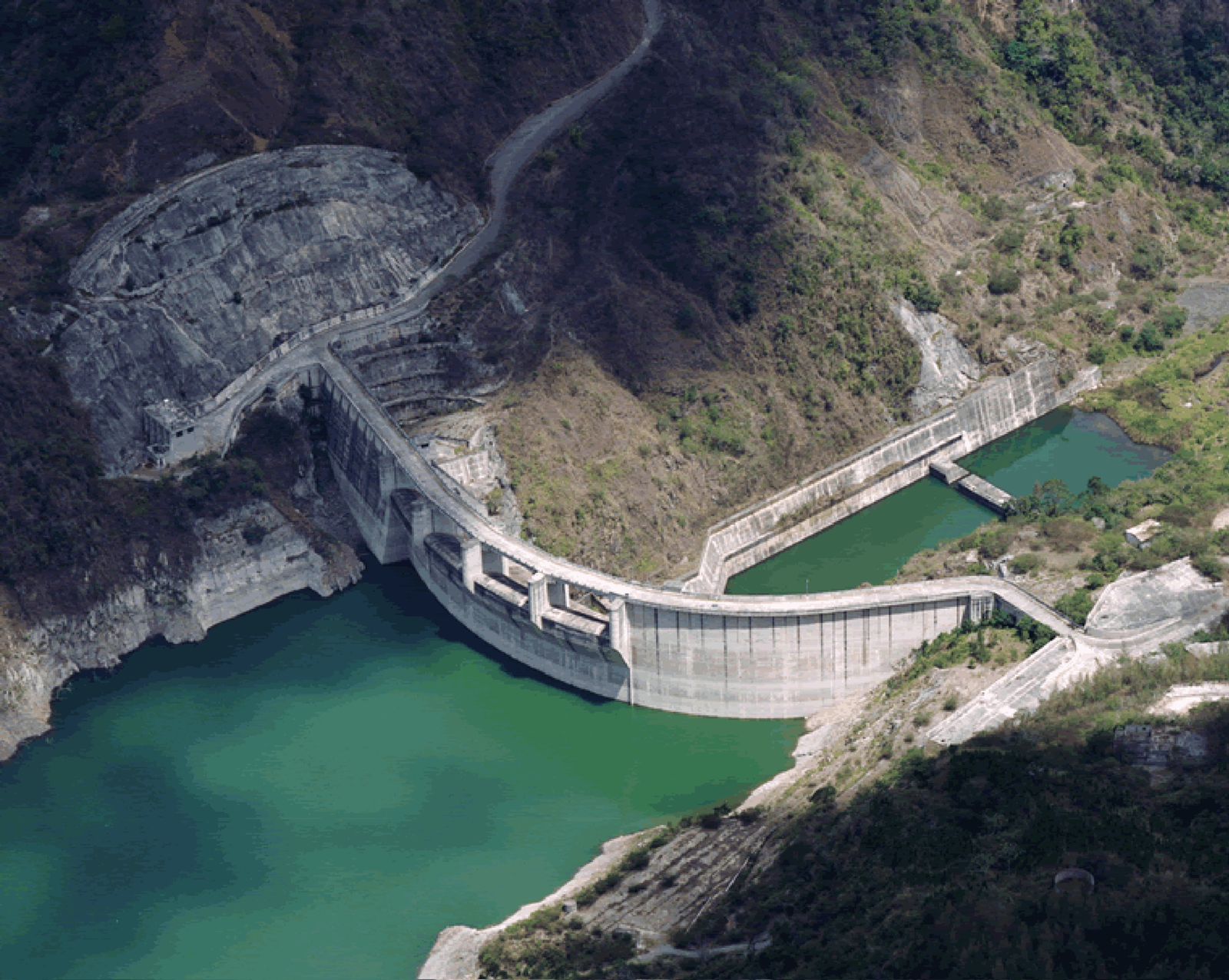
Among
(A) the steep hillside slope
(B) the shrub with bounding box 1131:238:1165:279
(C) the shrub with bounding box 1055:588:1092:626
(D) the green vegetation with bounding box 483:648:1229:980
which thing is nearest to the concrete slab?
(D) the green vegetation with bounding box 483:648:1229:980

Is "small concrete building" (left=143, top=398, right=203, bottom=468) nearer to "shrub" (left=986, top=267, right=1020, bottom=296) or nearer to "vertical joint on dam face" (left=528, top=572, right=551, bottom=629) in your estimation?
"vertical joint on dam face" (left=528, top=572, right=551, bottom=629)

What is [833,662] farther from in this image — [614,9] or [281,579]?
[614,9]

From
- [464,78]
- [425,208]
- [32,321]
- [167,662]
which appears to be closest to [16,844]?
[167,662]

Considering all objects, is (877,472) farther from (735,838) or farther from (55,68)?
(55,68)

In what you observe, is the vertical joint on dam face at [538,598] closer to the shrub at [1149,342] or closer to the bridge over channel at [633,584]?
the bridge over channel at [633,584]

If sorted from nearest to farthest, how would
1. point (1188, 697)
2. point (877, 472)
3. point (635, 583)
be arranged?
point (1188, 697) → point (635, 583) → point (877, 472)

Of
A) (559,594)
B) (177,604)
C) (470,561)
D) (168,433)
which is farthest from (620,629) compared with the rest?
(168,433)

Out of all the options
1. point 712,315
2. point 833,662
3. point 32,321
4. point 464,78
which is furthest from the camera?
point 464,78
